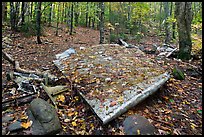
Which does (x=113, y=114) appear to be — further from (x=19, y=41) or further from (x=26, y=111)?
(x=19, y=41)

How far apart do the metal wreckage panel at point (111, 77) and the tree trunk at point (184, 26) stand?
174cm

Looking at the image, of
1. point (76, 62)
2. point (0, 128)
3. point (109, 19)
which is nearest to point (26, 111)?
point (0, 128)

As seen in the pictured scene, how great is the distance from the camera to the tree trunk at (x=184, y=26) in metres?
7.60

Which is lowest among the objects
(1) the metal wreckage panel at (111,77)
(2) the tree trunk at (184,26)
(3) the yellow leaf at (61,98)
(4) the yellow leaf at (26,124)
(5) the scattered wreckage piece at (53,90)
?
(4) the yellow leaf at (26,124)

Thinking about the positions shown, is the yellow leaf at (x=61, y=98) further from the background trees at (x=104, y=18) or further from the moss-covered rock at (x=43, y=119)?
the background trees at (x=104, y=18)

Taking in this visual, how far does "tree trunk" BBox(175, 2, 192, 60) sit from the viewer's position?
760 cm

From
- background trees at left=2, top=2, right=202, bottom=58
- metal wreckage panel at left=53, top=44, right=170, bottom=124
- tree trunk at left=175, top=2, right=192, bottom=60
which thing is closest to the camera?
metal wreckage panel at left=53, top=44, right=170, bottom=124

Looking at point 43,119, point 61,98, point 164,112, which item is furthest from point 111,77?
point 43,119

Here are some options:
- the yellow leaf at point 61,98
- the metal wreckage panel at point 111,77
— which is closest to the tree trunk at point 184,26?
the metal wreckage panel at point 111,77

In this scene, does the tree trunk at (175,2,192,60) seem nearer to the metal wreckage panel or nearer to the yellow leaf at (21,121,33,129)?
the metal wreckage panel

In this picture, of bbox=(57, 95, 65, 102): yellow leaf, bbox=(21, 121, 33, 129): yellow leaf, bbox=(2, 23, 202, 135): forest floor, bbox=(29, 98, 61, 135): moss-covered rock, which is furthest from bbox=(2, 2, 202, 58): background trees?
bbox=(21, 121, 33, 129): yellow leaf

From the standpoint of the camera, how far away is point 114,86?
15.8 ft

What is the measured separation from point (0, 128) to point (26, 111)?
0.60 metres

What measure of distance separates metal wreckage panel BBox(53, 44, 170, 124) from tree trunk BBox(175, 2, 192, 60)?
1.74m
